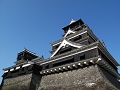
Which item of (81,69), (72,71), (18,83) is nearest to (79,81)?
(81,69)

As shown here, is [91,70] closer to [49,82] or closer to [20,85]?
[49,82]

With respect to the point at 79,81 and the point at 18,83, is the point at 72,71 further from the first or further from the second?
the point at 18,83

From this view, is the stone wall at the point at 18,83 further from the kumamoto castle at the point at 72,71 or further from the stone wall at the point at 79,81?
the stone wall at the point at 79,81

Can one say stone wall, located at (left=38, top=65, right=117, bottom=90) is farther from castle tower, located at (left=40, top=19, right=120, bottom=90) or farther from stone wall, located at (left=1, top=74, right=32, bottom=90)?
stone wall, located at (left=1, top=74, right=32, bottom=90)

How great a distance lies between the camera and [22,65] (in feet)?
68.7

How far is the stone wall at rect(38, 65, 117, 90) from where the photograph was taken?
11836mm

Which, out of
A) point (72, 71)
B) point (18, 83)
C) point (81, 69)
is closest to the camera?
point (81, 69)

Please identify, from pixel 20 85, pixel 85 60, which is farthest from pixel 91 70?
pixel 20 85

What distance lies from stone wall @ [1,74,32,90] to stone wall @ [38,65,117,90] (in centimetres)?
257

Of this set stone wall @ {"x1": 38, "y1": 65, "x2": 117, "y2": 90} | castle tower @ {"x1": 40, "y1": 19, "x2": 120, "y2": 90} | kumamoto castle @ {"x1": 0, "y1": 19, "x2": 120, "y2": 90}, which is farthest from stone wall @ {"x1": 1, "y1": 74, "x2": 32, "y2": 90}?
stone wall @ {"x1": 38, "y1": 65, "x2": 117, "y2": 90}

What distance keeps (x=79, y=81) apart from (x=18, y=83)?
11943mm

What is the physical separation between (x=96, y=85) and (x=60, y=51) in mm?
9351

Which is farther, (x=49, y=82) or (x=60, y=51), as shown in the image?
(x=60, y=51)

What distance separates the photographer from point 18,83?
19.1m
